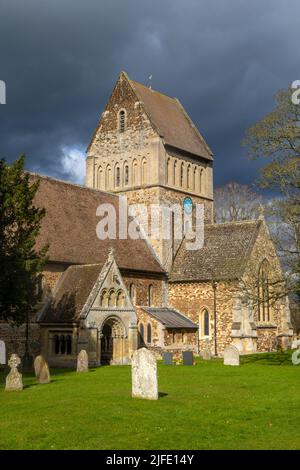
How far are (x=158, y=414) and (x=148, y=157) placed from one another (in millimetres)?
27648

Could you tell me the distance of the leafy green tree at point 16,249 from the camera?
20.8m

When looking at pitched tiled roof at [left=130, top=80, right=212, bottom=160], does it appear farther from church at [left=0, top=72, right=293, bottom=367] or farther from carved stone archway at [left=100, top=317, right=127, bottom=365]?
carved stone archway at [left=100, top=317, right=127, bottom=365]

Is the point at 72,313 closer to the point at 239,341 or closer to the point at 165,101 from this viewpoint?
the point at 239,341

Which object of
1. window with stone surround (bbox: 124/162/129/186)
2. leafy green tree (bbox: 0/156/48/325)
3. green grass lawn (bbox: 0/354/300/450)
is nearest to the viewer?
green grass lawn (bbox: 0/354/300/450)

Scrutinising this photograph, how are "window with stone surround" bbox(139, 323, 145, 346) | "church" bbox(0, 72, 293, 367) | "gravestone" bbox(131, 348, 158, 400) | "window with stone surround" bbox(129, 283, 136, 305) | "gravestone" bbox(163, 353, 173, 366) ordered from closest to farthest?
"gravestone" bbox(131, 348, 158, 400) < "gravestone" bbox(163, 353, 173, 366) < "church" bbox(0, 72, 293, 367) < "window with stone surround" bbox(139, 323, 145, 346) < "window with stone surround" bbox(129, 283, 136, 305)

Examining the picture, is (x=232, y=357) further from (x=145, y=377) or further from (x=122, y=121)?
(x=122, y=121)

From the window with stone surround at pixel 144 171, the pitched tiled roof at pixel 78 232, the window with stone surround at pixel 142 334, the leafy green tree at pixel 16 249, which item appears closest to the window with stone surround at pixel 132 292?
the pitched tiled roof at pixel 78 232

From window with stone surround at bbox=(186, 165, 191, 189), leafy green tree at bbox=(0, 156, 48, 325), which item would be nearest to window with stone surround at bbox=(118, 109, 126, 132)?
window with stone surround at bbox=(186, 165, 191, 189)

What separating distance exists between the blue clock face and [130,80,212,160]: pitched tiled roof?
11.6 ft

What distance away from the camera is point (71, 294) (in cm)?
2953

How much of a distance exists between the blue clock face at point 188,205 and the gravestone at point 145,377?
25420mm

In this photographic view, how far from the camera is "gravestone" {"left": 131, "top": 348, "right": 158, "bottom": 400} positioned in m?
16.2

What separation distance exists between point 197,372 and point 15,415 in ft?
39.1
